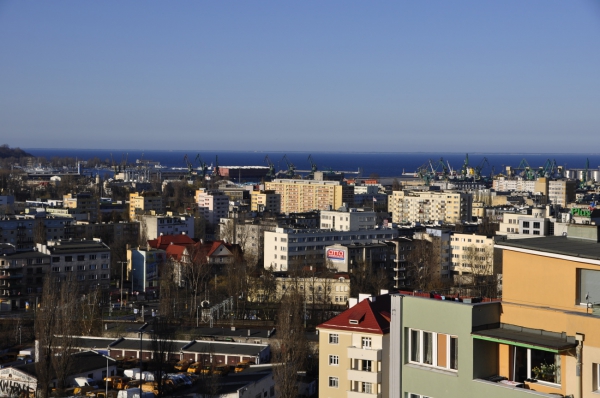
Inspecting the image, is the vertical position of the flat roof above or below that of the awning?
above

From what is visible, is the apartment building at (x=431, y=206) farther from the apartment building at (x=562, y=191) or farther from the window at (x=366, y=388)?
the window at (x=366, y=388)

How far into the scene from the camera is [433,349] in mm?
2352

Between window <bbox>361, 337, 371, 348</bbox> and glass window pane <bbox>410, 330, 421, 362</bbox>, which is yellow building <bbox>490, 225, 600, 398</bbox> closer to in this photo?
glass window pane <bbox>410, 330, 421, 362</bbox>

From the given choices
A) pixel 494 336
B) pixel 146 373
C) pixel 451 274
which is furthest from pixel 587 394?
pixel 451 274

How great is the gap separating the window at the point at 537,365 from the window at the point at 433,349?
0.51 ft

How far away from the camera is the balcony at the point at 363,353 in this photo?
657 cm

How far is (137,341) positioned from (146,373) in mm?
1284

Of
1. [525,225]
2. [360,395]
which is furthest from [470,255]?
[360,395]

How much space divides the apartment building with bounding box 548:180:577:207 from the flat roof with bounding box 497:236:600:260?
33.6m

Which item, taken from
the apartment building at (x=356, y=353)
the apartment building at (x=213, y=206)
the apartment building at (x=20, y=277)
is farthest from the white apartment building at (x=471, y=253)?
the apartment building at (x=213, y=206)

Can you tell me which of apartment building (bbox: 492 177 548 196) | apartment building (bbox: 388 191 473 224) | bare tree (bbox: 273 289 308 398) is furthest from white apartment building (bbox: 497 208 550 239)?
apartment building (bbox: 492 177 548 196)

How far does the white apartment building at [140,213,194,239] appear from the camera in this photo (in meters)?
20.5

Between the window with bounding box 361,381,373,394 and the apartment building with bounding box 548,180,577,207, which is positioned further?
the apartment building with bounding box 548,180,577,207

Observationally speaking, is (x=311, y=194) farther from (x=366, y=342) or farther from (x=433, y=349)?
(x=433, y=349)
